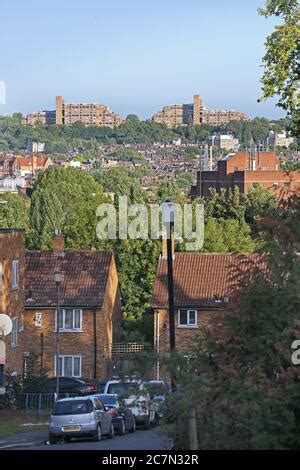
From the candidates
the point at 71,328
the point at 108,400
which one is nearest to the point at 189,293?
the point at 71,328

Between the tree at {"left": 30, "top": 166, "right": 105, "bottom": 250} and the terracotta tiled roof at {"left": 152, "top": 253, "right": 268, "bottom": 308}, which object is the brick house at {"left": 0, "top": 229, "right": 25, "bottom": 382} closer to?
the terracotta tiled roof at {"left": 152, "top": 253, "right": 268, "bottom": 308}

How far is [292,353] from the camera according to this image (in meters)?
18.3

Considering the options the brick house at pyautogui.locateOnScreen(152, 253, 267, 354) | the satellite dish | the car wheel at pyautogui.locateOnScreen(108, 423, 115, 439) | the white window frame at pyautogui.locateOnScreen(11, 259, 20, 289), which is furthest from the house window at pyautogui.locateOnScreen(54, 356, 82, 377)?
the car wheel at pyautogui.locateOnScreen(108, 423, 115, 439)

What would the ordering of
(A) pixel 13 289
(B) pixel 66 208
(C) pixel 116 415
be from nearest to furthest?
(C) pixel 116 415 < (A) pixel 13 289 < (B) pixel 66 208

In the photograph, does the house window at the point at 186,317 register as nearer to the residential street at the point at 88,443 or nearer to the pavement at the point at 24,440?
the pavement at the point at 24,440

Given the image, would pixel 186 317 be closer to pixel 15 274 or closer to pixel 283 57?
pixel 15 274

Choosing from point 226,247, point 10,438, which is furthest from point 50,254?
point 10,438

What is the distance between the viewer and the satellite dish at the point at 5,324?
172ft

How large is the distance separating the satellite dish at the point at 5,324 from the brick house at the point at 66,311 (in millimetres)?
1857

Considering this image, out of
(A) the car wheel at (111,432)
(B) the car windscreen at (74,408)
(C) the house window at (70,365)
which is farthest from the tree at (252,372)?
(C) the house window at (70,365)

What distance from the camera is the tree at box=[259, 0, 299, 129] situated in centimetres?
3017

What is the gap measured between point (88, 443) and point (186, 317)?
27.0 metres

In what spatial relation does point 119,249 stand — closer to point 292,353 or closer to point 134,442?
point 134,442

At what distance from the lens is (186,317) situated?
193 feet
